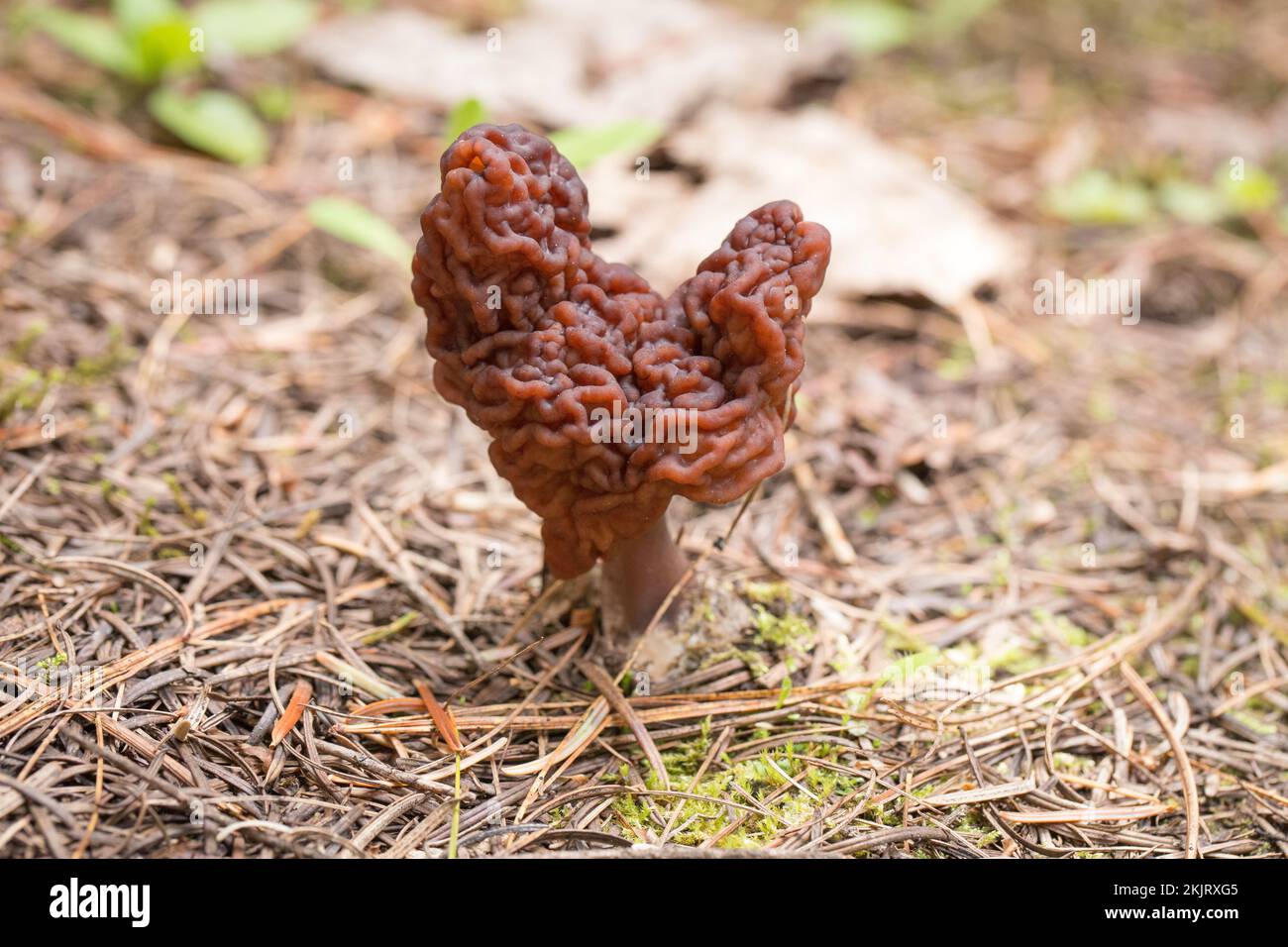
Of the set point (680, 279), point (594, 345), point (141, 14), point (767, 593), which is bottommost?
point (767, 593)

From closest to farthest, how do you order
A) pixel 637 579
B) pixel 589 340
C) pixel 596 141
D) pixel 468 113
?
pixel 589 340 < pixel 637 579 < pixel 596 141 < pixel 468 113

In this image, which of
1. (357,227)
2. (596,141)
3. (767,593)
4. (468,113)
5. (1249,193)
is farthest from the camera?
(1249,193)

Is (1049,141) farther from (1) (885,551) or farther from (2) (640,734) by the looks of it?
(2) (640,734)

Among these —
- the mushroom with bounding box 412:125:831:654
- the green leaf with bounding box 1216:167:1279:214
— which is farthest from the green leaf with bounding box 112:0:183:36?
the green leaf with bounding box 1216:167:1279:214

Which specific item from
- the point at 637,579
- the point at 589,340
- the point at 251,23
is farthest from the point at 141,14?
the point at 637,579

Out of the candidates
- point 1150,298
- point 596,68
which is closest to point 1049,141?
point 1150,298

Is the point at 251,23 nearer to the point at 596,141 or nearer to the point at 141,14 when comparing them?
the point at 141,14
